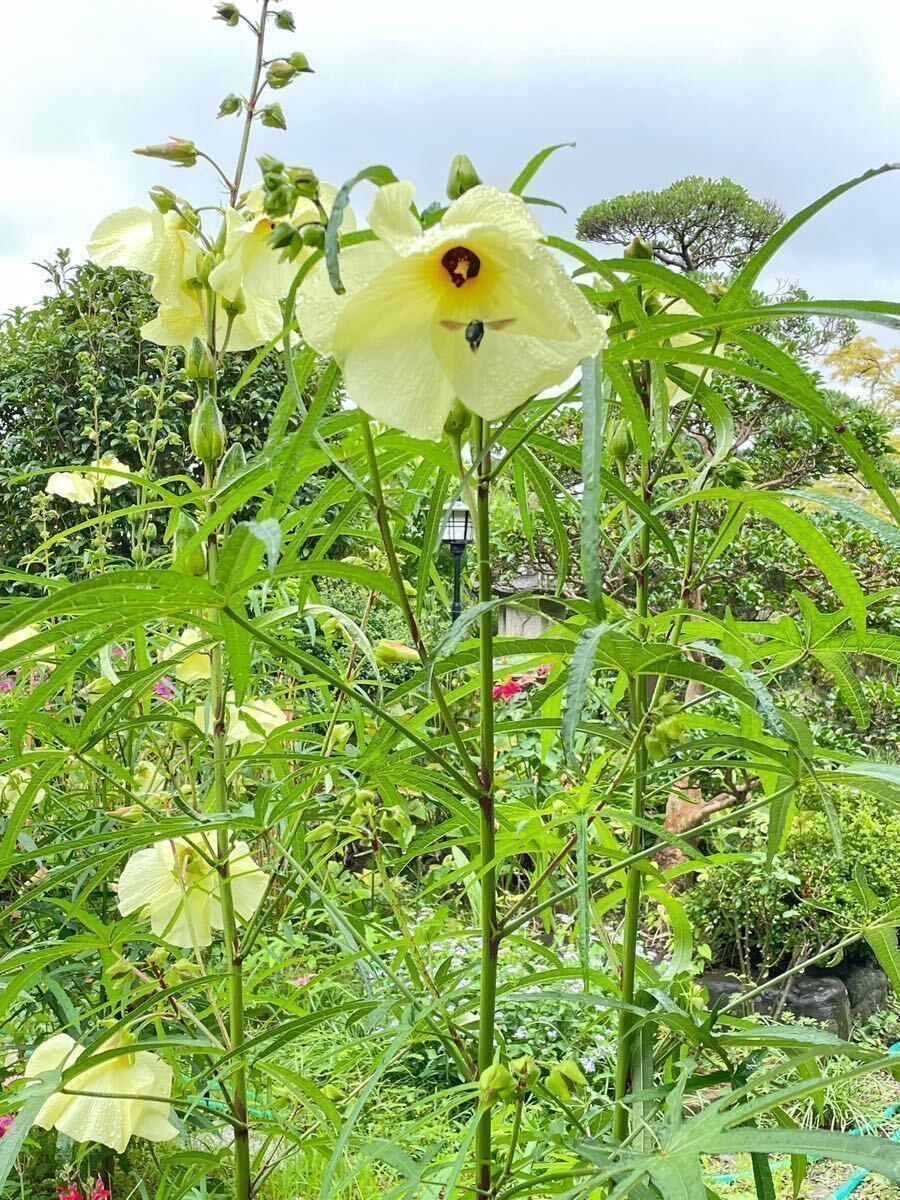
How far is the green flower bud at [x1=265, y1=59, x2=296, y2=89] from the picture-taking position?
66 cm

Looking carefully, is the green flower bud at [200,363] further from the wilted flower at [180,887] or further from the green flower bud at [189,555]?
the wilted flower at [180,887]

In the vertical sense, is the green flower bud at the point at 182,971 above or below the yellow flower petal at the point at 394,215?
below

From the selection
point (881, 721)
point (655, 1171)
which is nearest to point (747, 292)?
point (655, 1171)

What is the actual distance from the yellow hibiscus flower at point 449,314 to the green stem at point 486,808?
32 mm

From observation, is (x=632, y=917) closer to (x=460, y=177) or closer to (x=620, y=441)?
(x=620, y=441)

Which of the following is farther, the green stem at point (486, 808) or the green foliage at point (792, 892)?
the green foliage at point (792, 892)

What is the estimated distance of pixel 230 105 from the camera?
654mm

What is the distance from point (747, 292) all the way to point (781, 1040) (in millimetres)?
357

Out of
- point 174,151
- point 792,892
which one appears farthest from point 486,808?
point 792,892

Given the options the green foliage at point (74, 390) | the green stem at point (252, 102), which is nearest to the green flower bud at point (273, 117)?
the green stem at point (252, 102)

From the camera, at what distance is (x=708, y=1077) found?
0.50 m

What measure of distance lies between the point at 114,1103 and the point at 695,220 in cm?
906

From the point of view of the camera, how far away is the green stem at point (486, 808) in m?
0.42

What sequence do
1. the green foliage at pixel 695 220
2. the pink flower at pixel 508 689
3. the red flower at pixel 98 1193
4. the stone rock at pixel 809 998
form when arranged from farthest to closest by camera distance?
the green foliage at pixel 695 220, the pink flower at pixel 508 689, the stone rock at pixel 809 998, the red flower at pixel 98 1193
